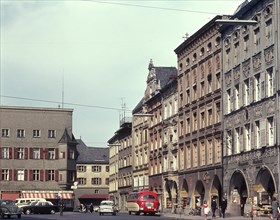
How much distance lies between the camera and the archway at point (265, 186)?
50812 mm

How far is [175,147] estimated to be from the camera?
78.6m

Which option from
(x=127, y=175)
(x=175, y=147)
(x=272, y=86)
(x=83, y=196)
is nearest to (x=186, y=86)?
(x=175, y=147)

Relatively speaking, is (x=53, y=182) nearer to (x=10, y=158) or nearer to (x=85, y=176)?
(x=10, y=158)

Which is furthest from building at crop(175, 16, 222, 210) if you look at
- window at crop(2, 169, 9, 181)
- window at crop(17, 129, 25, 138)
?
window at crop(2, 169, 9, 181)

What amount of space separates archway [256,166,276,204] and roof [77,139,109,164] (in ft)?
336

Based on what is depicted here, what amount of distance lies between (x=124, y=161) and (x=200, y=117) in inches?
A: 1886

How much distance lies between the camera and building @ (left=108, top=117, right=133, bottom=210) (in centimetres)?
11019

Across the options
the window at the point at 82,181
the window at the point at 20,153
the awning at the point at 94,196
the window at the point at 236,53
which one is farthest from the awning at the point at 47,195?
the window at the point at 236,53

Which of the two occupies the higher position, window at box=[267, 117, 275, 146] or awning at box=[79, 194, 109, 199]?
window at box=[267, 117, 275, 146]

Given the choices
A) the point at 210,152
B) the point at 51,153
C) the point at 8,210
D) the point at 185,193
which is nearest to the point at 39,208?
the point at 185,193

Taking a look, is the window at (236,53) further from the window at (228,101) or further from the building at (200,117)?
the window at (228,101)

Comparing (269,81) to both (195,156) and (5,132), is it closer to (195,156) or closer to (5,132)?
(195,156)

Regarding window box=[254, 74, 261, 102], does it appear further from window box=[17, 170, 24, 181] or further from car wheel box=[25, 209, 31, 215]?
window box=[17, 170, 24, 181]

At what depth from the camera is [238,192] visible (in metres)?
57.5
